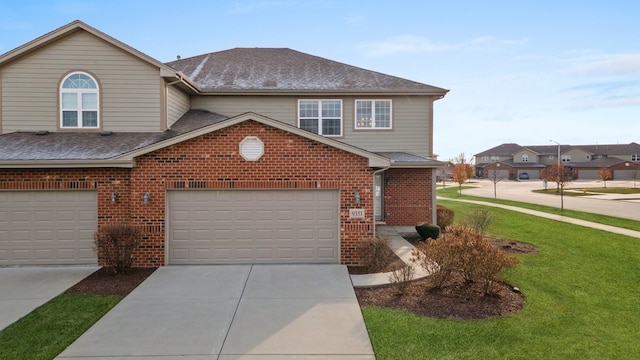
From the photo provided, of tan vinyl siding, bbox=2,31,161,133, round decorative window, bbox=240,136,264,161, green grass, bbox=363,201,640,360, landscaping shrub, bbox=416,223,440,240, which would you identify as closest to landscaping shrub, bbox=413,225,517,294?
green grass, bbox=363,201,640,360

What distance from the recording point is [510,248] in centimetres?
1288

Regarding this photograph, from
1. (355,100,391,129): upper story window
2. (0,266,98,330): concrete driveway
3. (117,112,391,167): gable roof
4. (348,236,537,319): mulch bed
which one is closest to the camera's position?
(348,236,537,319): mulch bed

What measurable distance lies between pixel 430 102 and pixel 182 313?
41.0 feet

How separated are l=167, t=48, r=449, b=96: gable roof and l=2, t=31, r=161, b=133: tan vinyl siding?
3.12 m

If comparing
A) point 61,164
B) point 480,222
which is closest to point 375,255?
point 480,222

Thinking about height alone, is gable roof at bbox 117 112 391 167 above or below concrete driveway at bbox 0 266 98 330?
above

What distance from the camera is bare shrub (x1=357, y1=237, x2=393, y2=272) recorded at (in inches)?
395

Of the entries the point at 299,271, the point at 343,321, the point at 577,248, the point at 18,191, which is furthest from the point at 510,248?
the point at 18,191

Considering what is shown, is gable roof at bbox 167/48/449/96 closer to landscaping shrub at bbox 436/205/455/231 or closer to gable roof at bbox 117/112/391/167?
landscaping shrub at bbox 436/205/455/231

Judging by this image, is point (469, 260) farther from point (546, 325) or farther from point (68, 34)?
point (68, 34)

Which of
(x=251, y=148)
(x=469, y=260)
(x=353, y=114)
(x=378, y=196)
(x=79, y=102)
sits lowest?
(x=469, y=260)

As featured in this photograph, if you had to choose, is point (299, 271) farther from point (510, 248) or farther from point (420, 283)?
point (510, 248)

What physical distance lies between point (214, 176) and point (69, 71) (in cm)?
642

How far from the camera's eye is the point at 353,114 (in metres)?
15.8
